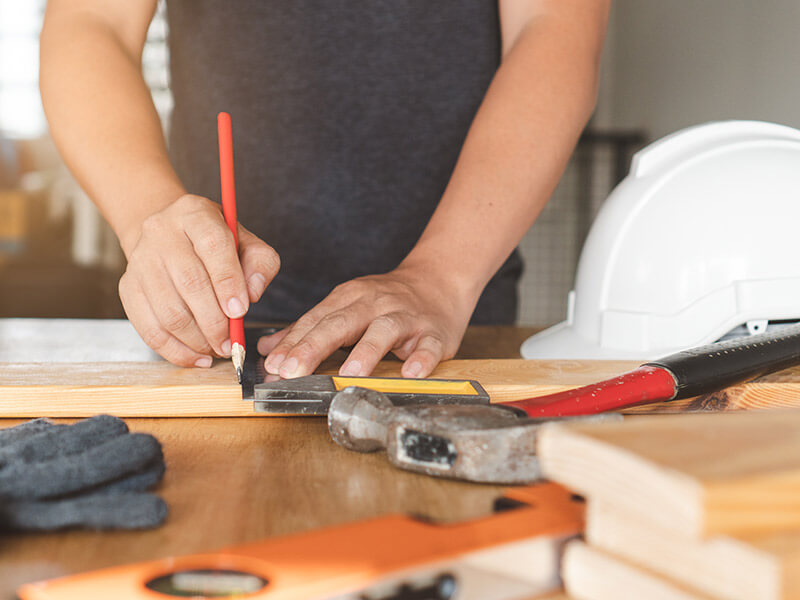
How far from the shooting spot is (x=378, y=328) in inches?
33.3

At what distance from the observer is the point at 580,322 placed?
1123 millimetres

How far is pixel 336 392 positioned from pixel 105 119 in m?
0.66

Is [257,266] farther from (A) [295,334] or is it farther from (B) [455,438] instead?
(B) [455,438]

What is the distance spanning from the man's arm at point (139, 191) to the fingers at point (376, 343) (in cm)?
13

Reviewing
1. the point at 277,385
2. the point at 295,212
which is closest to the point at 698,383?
the point at 277,385

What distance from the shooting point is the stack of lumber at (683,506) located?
0.95 ft

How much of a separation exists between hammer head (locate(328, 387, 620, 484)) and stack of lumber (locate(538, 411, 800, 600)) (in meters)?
0.12

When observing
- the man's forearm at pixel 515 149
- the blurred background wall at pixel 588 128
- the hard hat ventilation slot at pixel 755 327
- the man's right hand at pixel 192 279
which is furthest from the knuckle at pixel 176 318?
the blurred background wall at pixel 588 128

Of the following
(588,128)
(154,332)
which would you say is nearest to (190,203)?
(154,332)

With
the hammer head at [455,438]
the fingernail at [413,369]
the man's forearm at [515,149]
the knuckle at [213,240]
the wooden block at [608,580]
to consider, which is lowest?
the wooden block at [608,580]

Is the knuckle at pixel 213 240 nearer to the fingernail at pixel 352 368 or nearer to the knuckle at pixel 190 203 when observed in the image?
the knuckle at pixel 190 203

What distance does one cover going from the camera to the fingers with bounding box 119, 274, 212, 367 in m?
0.87

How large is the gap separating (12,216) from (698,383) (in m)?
5.19

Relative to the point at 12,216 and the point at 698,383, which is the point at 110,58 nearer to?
the point at 698,383
